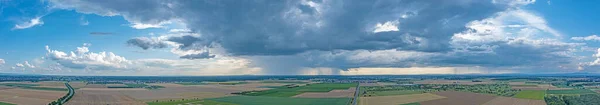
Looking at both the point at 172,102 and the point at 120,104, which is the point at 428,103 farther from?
the point at 120,104

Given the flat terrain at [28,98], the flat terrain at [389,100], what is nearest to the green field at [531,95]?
the flat terrain at [389,100]

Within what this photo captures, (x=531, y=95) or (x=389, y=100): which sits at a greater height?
(x=531, y=95)

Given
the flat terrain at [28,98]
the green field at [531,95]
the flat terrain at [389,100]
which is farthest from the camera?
the green field at [531,95]

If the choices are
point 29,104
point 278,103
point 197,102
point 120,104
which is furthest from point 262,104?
point 29,104

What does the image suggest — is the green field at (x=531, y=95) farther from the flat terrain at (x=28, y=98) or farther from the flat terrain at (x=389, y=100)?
the flat terrain at (x=28, y=98)

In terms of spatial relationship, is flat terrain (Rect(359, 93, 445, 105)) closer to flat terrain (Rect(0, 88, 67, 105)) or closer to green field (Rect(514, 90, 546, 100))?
green field (Rect(514, 90, 546, 100))

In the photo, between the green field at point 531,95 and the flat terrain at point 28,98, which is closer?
the flat terrain at point 28,98

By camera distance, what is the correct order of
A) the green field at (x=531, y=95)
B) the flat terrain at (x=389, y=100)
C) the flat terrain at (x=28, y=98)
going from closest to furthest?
the flat terrain at (x=389, y=100) → the flat terrain at (x=28, y=98) → the green field at (x=531, y=95)

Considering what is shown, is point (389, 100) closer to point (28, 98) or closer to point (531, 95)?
point (531, 95)

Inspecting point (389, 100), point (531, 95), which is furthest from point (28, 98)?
point (531, 95)

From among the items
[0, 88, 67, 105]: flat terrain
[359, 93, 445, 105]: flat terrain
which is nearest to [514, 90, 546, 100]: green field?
[359, 93, 445, 105]: flat terrain

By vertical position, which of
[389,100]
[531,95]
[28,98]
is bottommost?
[389,100]
